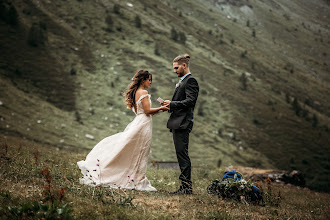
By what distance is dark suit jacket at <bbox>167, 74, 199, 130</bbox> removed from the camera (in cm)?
633

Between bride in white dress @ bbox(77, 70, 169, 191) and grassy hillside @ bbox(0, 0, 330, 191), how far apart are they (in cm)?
1334

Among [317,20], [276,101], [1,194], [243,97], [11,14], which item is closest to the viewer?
[1,194]

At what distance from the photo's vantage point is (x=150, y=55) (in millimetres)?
35250

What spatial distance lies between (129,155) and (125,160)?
14 cm

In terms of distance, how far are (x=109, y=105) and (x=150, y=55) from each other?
10.3 meters

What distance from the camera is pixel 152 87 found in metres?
30.8

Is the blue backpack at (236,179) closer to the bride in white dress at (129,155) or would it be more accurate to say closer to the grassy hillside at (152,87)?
the bride in white dress at (129,155)

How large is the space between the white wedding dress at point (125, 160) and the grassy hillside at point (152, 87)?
13.3 m

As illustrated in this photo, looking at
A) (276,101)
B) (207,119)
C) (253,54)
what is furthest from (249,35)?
(207,119)

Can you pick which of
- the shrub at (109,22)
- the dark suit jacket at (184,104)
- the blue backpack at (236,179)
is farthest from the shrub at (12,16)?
the blue backpack at (236,179)

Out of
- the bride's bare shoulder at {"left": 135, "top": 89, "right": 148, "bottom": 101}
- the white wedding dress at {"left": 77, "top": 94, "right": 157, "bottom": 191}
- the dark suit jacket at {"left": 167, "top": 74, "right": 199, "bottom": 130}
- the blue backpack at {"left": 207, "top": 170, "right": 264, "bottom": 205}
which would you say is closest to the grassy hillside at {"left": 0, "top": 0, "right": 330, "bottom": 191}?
the white wedding dress at {"left": 77, "top": 94, "right": 157, "bottom": 191}

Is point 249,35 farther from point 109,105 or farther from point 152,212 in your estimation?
point 152,212

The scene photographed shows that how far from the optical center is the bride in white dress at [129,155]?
6422mm

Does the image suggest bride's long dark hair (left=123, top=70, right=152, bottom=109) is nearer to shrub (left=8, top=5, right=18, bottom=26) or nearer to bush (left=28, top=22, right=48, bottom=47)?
bush (left=28, top=22, right=48, bottom=47)
